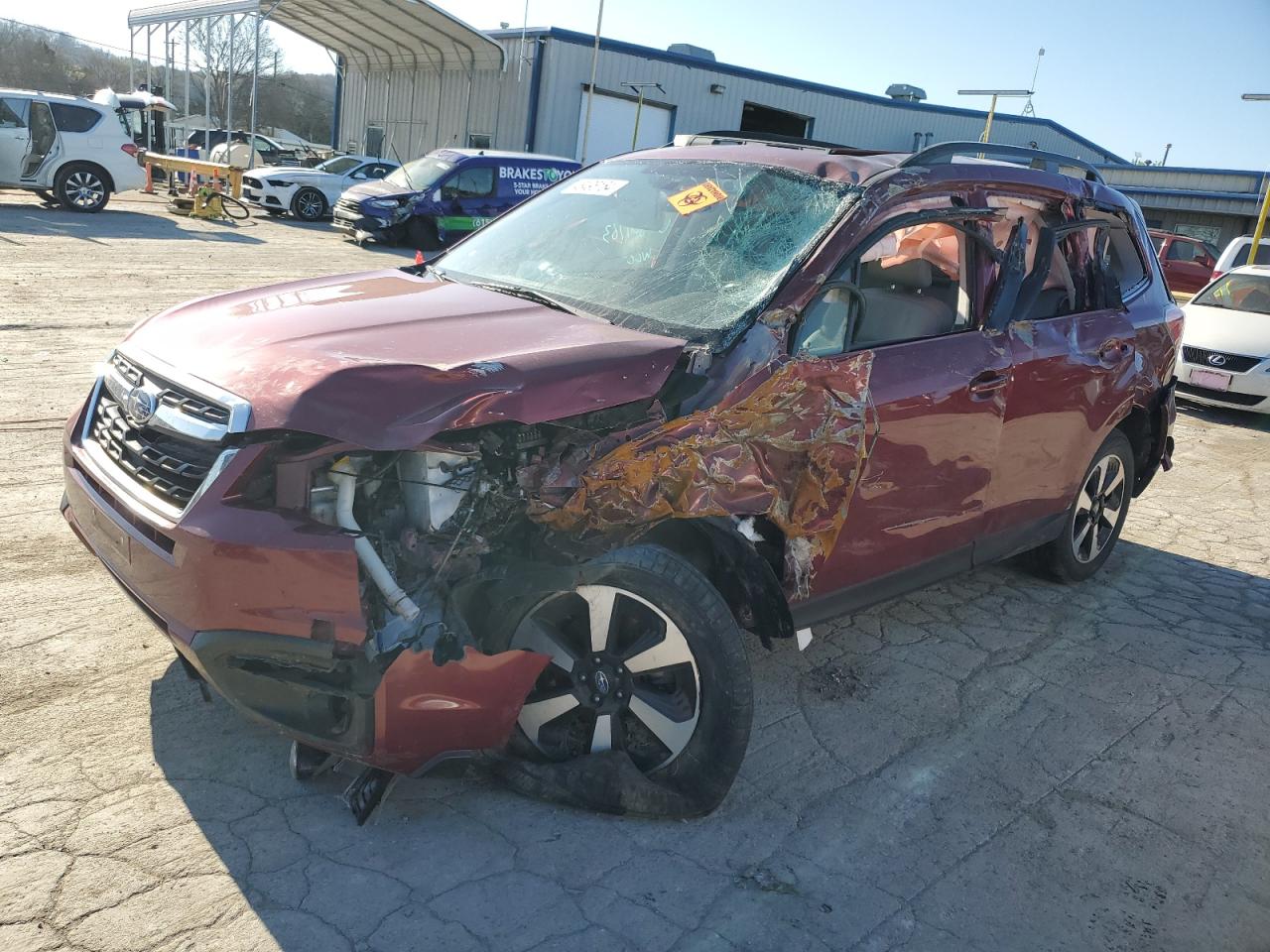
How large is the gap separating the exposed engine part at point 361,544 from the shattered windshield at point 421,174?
15.8 metres

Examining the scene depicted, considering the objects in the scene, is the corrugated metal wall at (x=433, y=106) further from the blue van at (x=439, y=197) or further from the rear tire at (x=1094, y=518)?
the rear tire at (x=1094, y=518)

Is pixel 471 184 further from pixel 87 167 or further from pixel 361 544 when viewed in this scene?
pixel 361 544

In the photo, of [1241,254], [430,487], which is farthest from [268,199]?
[430,487]

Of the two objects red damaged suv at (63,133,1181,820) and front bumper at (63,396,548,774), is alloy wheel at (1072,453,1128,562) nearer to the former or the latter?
red damaged suv at (63,133,1181,820)

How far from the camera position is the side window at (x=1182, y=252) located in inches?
759

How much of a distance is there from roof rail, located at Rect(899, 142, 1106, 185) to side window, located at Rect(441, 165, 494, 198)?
14021 millimetres

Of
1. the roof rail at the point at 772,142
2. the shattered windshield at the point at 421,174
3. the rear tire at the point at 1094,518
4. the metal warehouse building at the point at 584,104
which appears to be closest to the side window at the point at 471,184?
the shattered windshield at the point at 421,174

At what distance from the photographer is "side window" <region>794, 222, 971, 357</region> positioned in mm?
3332

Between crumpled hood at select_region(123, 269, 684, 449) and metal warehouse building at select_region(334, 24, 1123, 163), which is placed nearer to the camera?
crumpled hood at select_region(123, 269, 684, 449)

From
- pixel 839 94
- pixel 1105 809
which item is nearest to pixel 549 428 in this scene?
pixel 1105 809

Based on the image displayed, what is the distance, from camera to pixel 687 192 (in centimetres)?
384

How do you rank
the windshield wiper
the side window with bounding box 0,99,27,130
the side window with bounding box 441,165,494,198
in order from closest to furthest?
the windshield wiper, the side window with bounding box 0,99,27,130, the side window with bounding box 441,165,494,198

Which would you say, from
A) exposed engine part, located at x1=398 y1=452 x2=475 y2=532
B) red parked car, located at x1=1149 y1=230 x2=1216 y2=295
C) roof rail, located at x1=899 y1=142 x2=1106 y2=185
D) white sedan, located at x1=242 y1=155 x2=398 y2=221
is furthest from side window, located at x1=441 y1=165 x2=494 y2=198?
exposed engine part, located at x1=398 y1=452 x2=475 y2=532

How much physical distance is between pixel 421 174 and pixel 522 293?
50.3 ft
